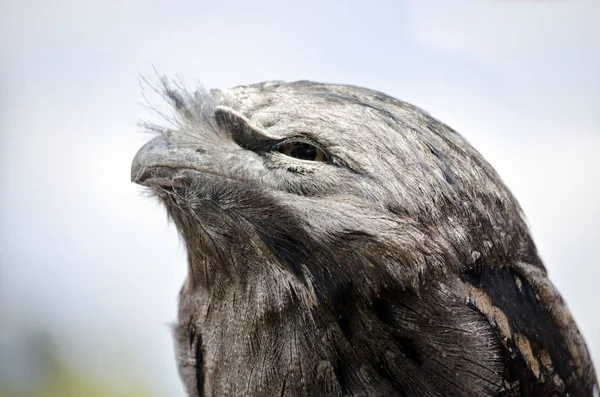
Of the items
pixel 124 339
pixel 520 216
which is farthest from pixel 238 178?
pixel 124 339

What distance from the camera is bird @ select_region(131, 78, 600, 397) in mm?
943

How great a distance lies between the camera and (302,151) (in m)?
0.97

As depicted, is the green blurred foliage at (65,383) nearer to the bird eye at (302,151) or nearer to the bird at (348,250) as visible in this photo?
the bird at (348,250)

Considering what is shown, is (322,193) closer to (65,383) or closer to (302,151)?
(302,151)

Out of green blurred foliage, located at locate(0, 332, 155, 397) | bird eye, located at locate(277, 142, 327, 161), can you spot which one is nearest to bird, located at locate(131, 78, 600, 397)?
bird eye, located at locate(277, 142, 327, 161)

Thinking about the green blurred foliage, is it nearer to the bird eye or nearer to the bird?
the bird

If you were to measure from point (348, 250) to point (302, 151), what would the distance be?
0.19 metres

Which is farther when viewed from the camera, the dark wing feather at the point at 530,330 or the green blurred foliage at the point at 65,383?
the green blurred foliage at the point at 65,383

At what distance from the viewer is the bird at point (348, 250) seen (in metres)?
0.94

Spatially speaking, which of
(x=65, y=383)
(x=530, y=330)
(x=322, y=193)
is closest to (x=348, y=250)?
(x=322, y=193)

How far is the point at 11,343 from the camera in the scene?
1.73 meters

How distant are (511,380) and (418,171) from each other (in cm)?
43

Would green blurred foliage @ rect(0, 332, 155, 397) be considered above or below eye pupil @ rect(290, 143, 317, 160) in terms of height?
below

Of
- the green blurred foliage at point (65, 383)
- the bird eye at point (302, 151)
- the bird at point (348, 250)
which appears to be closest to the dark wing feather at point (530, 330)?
the bird at point (348, 250)
